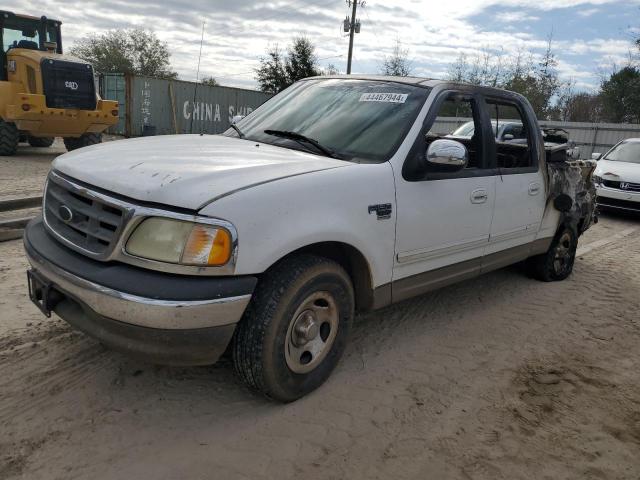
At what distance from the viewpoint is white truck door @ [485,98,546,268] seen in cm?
414

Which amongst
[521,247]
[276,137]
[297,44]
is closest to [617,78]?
[297,44]

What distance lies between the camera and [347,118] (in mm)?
3484

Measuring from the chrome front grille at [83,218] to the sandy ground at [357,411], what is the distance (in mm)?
868

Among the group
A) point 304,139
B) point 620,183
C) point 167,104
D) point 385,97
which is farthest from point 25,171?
point 620,183

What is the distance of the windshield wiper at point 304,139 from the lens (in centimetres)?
318

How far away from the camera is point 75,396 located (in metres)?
2.81

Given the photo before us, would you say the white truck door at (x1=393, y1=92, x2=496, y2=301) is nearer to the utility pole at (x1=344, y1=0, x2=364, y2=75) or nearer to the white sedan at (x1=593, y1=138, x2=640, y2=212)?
the white sedan at (x1=593, y1=138, x2=640, y2=212)

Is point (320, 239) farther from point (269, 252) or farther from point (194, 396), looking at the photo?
point (194, 396)

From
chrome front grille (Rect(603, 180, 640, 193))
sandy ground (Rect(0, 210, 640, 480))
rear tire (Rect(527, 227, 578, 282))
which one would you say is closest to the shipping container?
chrome front grille (Rect(603, 180, 640, 193))

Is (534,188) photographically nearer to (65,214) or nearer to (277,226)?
(277,226)

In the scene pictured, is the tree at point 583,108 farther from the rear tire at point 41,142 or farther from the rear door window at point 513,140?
the rear door window at point 513,140

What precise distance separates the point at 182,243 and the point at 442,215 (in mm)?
1855

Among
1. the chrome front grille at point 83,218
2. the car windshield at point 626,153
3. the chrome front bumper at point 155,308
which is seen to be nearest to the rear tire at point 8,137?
the chrome front grille at point 83,218

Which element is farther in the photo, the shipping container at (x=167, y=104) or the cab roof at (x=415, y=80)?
the shipping container at (x=167, y=104)
